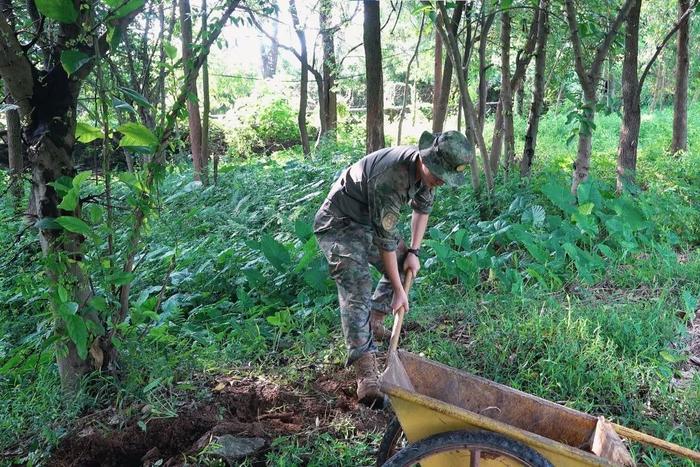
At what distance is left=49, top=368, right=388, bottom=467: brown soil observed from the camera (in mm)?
2881

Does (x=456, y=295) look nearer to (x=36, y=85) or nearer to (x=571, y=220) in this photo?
(x=571, y=220)

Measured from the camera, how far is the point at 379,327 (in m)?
3.91

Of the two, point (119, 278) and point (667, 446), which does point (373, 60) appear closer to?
point (119, 278)

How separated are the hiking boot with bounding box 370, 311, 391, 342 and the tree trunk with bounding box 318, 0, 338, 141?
7.48 m

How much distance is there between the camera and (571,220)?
5012 mm

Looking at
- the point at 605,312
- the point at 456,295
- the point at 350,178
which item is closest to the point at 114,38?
the point at 350,178

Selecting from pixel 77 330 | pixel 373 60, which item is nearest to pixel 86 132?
pixel 77 330

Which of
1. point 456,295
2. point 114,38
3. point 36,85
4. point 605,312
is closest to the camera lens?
point 114,38

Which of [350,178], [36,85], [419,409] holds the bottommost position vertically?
[419,409]

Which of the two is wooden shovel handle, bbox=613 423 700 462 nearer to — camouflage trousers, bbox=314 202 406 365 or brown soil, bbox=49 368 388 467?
brown soil, bbox=49 368 388 467

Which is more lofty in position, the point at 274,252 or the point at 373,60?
Result: the point at 373,60

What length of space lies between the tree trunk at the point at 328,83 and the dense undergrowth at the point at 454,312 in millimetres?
5161

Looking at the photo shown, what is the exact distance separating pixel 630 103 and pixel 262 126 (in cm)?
1013

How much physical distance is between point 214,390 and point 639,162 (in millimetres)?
7257
